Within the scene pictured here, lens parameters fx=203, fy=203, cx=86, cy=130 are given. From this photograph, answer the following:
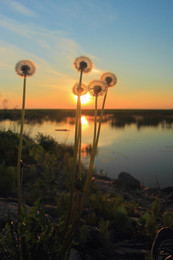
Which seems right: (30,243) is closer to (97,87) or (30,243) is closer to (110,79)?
(97,87)

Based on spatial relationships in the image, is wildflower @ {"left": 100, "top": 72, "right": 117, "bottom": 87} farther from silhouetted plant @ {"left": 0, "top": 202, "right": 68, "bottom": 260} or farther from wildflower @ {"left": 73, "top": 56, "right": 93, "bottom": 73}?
silhouetted plant @ {"left": 0, "top": 202, "right": 68, "bottom": 260}

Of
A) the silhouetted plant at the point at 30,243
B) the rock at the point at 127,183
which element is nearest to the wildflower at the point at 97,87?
the silhouetted plant at the point at 30,243

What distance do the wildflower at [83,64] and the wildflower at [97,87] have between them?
0.17 metres

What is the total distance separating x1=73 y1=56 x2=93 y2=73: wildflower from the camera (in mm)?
2285

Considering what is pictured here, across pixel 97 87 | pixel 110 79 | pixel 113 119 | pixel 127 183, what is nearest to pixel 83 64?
pixel 97 87

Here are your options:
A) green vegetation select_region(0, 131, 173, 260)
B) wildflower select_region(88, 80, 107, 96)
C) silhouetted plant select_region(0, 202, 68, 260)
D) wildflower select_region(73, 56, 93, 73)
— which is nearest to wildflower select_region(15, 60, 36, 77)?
wildflower select_region(73, 56, 93, 73)

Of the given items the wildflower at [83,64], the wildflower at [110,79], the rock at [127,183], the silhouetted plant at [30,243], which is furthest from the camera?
the rock at [127,183]

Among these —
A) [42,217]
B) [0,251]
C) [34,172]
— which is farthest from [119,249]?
[34,172]

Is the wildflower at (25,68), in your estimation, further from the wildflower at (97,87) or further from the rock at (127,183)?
the rock at (127,183)

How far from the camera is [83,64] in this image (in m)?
2.29

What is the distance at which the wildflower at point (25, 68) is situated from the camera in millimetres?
2299

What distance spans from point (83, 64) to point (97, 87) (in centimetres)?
30

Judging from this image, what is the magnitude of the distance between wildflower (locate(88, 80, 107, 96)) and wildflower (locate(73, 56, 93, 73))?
17 cm

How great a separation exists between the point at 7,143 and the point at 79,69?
3910mm
